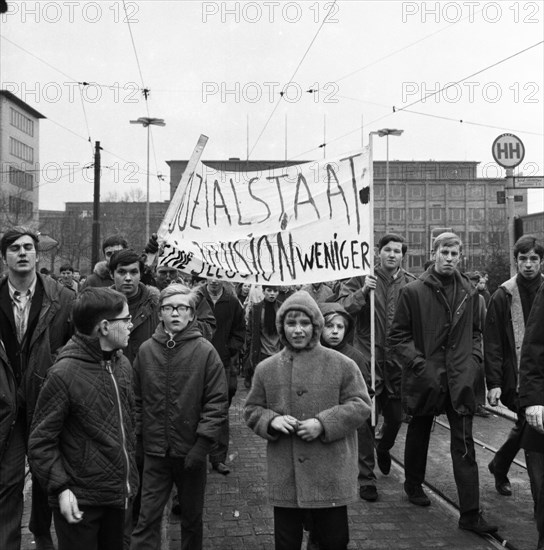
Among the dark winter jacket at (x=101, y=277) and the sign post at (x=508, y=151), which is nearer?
the dark winter jacket at (x=101, y=277)

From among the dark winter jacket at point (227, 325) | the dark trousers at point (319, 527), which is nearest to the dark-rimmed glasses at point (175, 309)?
the dark trousers at point (319, 527)

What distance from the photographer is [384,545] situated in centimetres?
517

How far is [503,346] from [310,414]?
2.52 m

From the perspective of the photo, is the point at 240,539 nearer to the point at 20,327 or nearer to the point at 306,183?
the point at 20,327

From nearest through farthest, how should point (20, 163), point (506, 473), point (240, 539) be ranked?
point (240, 539)
point (506, 473)
point (20, 163)

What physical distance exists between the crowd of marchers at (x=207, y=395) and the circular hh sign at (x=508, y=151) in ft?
25.4

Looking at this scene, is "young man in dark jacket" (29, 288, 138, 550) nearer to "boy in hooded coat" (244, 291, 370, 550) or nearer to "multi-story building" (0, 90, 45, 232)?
"boy in hooded coat" (244, 291, 370, 550)

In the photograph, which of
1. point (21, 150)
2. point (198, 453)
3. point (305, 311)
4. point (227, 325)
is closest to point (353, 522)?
point (198, 453)

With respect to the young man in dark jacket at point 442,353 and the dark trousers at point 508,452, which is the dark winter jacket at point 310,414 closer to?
the young man in dark jacket at point 442,353

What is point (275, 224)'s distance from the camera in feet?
22.2

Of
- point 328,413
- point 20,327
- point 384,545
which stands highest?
point 20,327

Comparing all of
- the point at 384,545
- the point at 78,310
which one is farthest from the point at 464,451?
the point at 78,310

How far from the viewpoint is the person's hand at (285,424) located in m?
4.10

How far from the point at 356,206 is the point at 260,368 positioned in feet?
8.99
